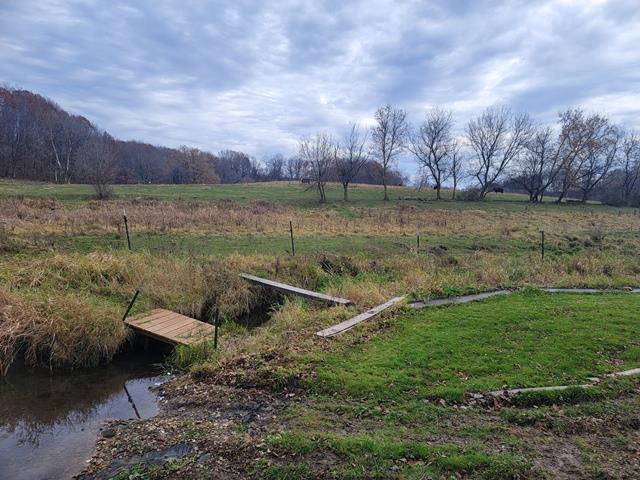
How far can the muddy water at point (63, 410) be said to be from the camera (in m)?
5.00

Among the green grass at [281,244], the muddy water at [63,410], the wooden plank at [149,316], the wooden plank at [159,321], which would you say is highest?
the green grass at [281,244]

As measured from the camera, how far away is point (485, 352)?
672cm

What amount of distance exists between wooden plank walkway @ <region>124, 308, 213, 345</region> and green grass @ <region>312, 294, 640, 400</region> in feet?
10.8

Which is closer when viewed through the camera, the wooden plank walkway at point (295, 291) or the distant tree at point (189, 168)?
the wooden plank walkway at point (295, 291)

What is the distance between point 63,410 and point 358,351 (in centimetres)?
479

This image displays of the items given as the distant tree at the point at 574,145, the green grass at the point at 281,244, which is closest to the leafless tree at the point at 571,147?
the distant tree at the point at 574,145

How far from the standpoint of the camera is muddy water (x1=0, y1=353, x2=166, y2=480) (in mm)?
5004

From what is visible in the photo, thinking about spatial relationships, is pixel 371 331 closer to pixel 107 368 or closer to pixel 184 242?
pixel 107 368

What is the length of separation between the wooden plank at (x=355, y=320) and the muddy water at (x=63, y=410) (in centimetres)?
313

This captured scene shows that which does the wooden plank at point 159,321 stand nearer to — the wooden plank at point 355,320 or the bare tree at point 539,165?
the wooden plank at point 355,320

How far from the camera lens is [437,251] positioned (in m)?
17.4

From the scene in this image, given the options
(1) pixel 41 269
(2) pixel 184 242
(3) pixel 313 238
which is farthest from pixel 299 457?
(3) pixel 313 238

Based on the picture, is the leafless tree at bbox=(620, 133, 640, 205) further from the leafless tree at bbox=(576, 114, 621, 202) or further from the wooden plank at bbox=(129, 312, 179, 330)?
the wooden plank at bbox=(129, 312, 179, 330)

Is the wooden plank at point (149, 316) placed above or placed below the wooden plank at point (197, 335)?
above
